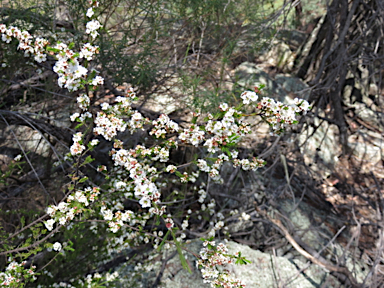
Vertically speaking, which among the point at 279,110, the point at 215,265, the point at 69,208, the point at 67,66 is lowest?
the point at 215,265

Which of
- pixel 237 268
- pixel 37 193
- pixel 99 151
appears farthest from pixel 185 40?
pixel 237 268

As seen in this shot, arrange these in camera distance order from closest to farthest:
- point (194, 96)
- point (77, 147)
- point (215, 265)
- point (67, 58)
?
1. point (67, 58)
2. point (77, 147)
3. point (215, 265)
4. point (194, 96)

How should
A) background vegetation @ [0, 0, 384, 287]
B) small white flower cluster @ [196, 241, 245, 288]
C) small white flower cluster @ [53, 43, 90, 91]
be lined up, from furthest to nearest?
background vegetation @ [0, 0, 384, 287] < small white flower cluster @ [196, 241, 245, 288] < small white flower cluster @ [53, 43, 90, 91]

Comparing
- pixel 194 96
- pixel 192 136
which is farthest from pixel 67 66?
pixel 194 96

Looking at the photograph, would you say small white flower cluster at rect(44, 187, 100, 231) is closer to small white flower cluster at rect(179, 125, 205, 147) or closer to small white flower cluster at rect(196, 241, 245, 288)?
small white flower cluster at rect(179, 125, 205, 147)

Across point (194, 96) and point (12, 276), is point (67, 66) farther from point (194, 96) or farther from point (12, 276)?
point (194, 96)

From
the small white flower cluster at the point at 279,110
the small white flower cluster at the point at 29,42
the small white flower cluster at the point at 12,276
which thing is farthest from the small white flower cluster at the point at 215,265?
the small white flower cluster at the point at 29,42

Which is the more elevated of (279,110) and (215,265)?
(279,110)

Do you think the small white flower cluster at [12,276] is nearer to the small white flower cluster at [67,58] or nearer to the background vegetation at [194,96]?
the background vegetation at [194,96]

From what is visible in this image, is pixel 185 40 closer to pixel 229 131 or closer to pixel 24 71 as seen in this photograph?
pixel 24 71

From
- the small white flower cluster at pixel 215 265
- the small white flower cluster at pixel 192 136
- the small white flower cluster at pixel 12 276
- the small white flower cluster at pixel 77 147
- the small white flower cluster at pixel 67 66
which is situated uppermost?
the small white flower cluster at pixel 67 66

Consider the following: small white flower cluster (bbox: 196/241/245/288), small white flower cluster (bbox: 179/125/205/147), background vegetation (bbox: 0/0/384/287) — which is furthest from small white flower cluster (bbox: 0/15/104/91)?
small white flower cluster (bbox: 196/241/245/288)

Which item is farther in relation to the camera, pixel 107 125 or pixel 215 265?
pixel 215 265

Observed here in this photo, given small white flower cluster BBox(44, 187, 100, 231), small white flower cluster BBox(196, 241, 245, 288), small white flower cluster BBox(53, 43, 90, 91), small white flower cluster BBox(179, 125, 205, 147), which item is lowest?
small white flower cluster BBox(196, 241, 245, 288)
